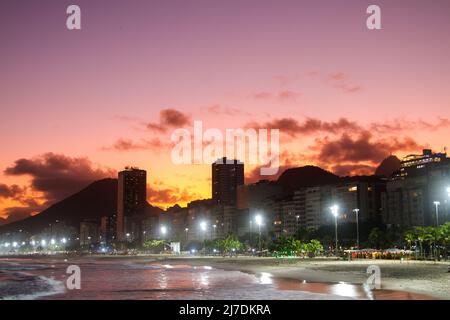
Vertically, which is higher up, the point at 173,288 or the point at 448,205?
the point at 448,205

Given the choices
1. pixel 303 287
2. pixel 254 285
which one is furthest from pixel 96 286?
pixel 303 287

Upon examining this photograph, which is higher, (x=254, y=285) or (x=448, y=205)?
(x=448, y=205)

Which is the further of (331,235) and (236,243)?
(331,235)

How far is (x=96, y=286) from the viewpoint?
40562mm

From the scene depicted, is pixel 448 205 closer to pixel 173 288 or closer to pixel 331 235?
pixel 331 235

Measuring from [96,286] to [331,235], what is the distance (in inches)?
6437
